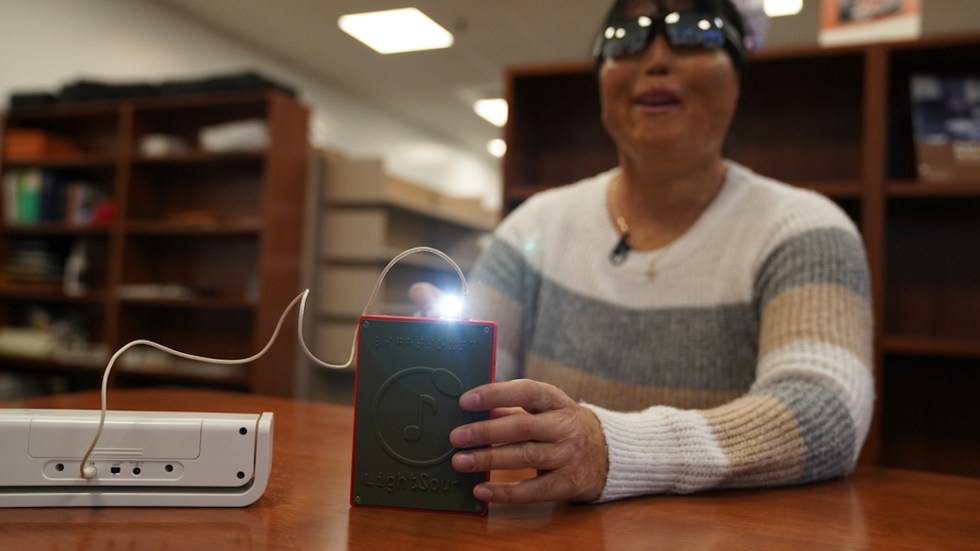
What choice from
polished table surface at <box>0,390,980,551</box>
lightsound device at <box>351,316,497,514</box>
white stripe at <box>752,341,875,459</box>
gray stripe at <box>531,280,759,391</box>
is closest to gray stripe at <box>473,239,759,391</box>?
gray stripe at <box>531,280,759,391</box>

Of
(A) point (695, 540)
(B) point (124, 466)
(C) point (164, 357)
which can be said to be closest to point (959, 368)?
(A) point (695, 540)

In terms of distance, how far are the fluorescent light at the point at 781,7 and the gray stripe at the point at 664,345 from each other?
2.51ft

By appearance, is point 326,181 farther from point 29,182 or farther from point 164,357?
point 29,182

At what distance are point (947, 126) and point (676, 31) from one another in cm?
98

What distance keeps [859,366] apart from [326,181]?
273cm

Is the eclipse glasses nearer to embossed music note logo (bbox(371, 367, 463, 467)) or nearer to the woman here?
the woman

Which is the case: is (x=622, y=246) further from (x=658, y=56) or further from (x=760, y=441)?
(x=760, y=441)

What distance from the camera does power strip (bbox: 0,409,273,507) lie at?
432 millimetres

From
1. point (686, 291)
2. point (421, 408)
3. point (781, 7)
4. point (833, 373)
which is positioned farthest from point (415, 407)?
point (781, 7)

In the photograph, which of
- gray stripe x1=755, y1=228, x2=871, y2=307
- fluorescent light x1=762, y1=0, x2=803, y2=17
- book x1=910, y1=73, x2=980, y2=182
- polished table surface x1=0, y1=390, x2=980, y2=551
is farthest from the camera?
book x1=910, y1=73, x2=980, y2=182

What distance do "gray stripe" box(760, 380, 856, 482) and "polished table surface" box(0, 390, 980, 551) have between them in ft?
0.09

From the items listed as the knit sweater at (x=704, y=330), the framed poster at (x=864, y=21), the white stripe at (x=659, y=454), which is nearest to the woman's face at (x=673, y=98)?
the knit sweater at (x=704, y=330)

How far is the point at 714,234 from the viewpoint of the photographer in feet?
2.99

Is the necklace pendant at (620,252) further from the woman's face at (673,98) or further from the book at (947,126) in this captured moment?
the book at (947,126)
